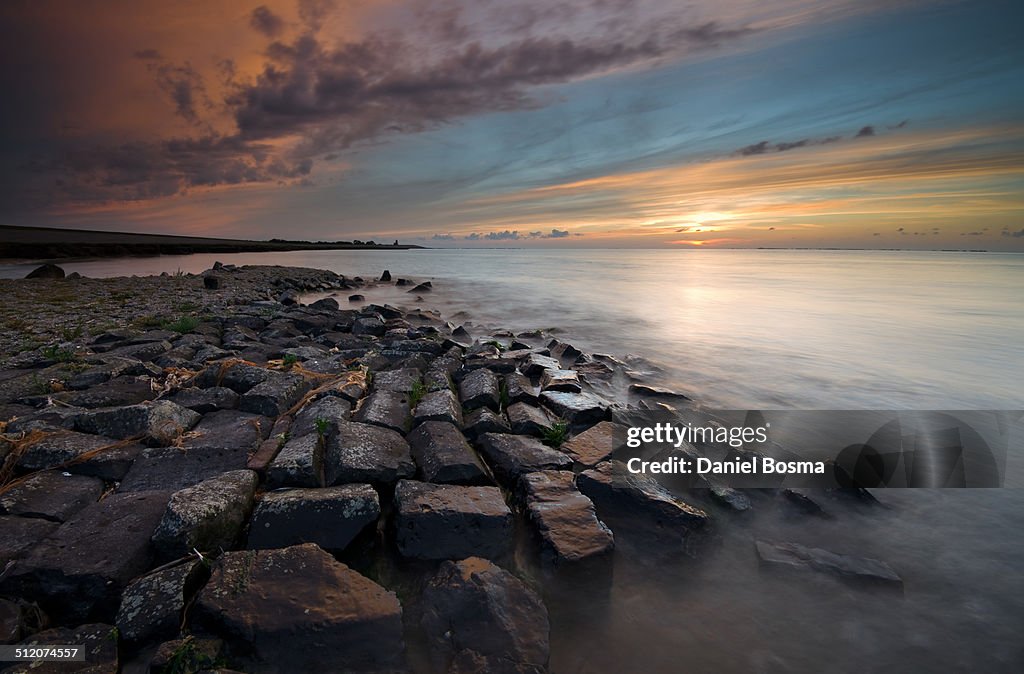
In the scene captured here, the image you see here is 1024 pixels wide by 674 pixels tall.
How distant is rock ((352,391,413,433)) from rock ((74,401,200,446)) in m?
1.60

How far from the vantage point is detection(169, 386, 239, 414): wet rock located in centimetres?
460

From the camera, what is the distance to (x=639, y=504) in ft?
11.6

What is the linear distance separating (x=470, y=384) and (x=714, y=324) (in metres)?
10.5

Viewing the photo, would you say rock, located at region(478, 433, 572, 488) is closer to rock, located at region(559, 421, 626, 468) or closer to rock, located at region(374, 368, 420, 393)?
rock, located at region(559, 421, 626, 468)

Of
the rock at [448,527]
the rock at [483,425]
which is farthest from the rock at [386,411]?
the rock at [448,527]

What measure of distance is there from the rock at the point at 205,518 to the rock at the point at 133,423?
4.24 feet

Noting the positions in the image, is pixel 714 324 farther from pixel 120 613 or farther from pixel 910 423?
pixel 120 613

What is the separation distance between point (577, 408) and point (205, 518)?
372 centimetres

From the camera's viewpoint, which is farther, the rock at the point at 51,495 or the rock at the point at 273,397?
the rock at the point at 273,397

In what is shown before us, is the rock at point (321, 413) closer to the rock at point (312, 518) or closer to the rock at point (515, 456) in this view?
the rock at point (312, 518)

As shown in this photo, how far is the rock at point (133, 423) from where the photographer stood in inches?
152

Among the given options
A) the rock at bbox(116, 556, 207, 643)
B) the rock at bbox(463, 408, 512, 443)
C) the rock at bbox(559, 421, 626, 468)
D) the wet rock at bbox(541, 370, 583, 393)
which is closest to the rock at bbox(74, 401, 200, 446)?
the rock at bbox(116, 556, 207, 643)

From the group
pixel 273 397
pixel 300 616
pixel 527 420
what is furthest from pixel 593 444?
pixel 273 397

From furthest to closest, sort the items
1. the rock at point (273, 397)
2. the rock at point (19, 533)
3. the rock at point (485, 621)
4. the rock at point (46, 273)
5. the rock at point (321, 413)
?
the rock at point (46, 273) < the rock at point (273, 397) < the rock at point (321, 413) < the rock at point (19, 533) < the rock at point (485, 621)
